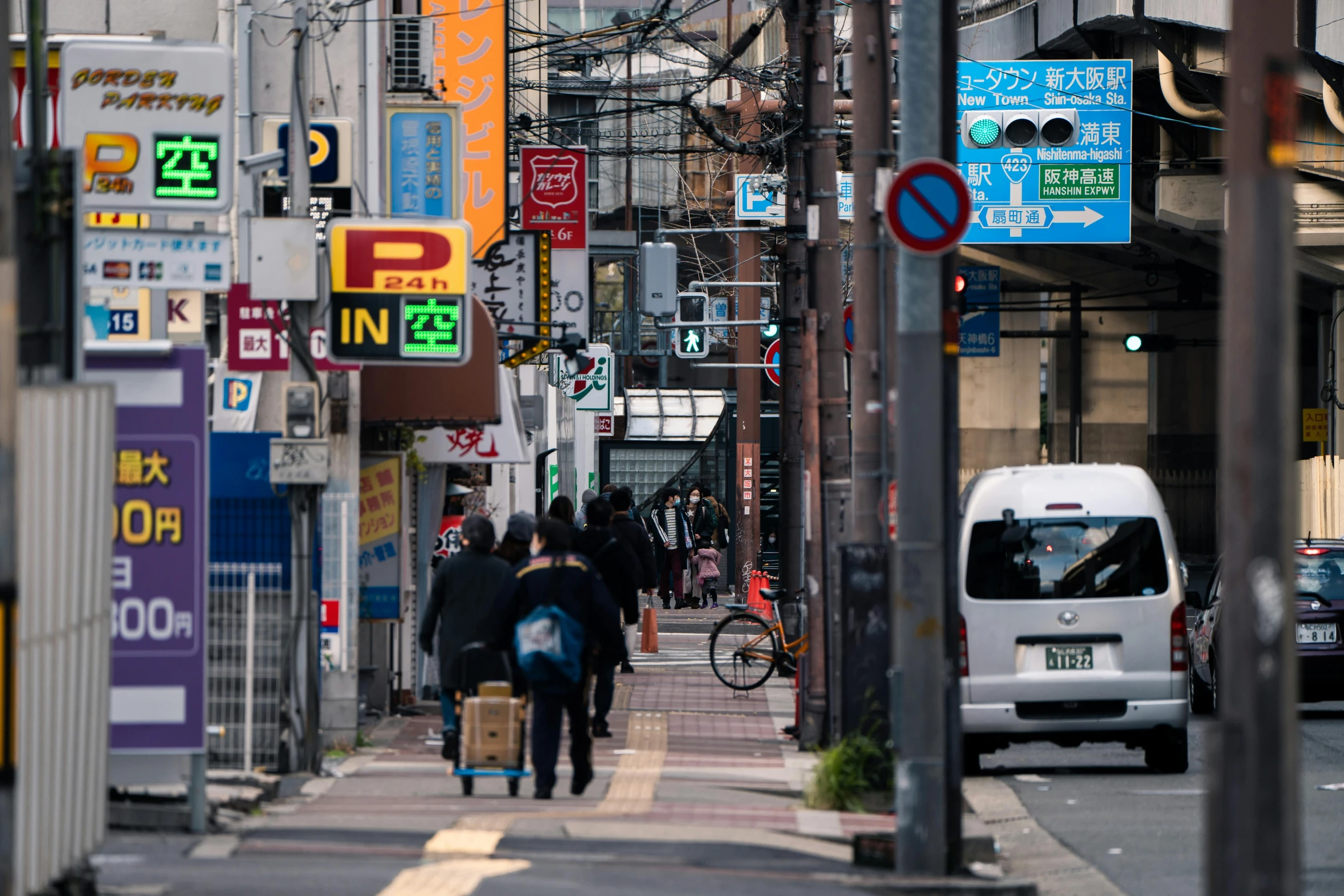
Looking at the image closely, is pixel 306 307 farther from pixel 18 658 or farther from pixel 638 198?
pixel 638 198

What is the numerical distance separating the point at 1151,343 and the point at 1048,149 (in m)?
10.5

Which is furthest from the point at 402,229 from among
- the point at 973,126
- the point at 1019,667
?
the point at 973,126

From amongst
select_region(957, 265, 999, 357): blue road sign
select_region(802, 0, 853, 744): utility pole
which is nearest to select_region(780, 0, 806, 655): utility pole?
Result: select_region(802, 0, 853, 744): utility pole

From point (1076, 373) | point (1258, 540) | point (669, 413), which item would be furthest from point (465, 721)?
point (669, 413)

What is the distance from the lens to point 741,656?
2017 centimetres

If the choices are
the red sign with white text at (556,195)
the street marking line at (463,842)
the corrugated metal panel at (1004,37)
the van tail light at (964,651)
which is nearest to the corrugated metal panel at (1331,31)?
the corrugated metal panel at (1004,37)

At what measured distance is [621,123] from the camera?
52688 mm

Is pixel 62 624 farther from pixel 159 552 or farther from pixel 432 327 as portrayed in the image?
pixel 432 327

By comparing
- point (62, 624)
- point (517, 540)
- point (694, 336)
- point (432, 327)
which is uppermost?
point (694, 336)

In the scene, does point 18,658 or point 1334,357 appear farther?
point 1334,357

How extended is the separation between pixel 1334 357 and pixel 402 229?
21.8 metres

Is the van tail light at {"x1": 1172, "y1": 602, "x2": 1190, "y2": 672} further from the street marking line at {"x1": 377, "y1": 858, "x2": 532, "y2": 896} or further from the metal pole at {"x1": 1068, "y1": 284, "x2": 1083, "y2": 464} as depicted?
the metal pole at {"x1": 1068, "y1": 284, "x2": 1083, "y2": 464}

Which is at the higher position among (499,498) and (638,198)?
(638,198)

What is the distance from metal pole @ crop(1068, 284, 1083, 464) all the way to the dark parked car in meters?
19.7
